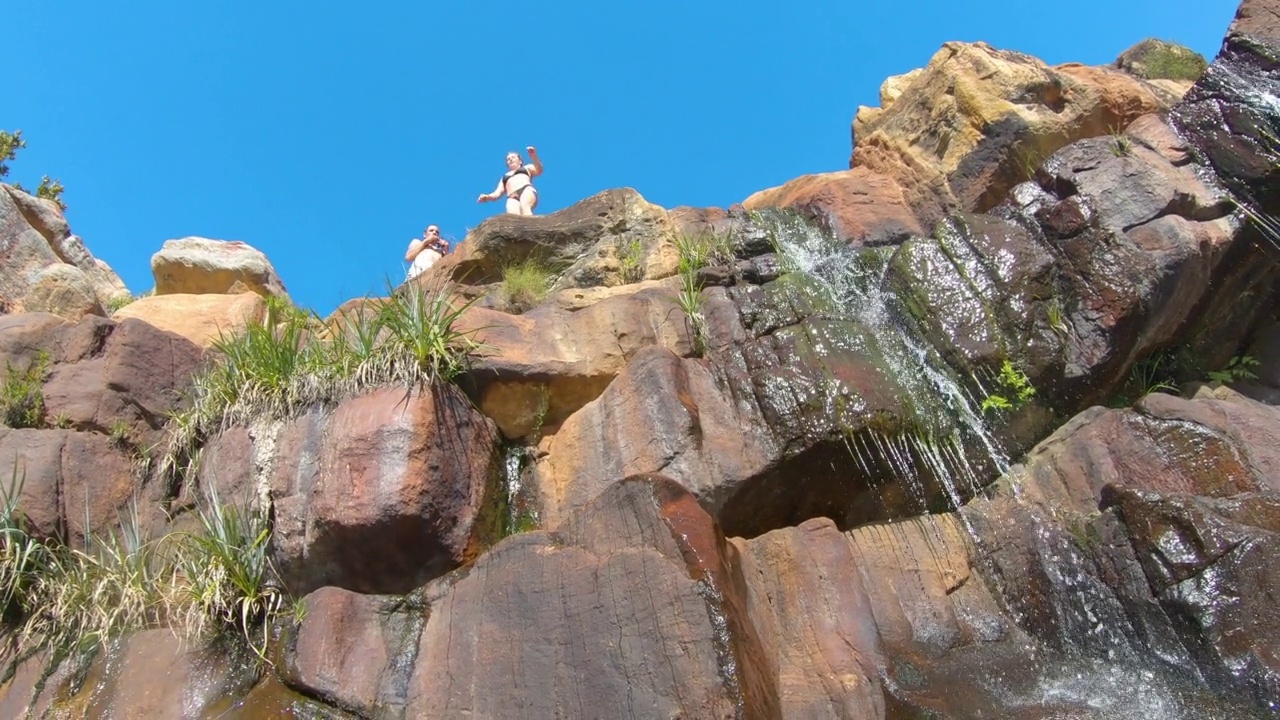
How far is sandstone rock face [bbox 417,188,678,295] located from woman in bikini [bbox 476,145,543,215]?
333 cm

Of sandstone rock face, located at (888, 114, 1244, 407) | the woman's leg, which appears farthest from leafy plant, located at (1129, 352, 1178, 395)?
the woman's leg

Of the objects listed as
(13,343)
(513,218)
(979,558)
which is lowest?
(979,558)

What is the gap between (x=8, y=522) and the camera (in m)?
6.52

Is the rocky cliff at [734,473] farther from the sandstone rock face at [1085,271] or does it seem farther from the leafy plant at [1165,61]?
the leafy plant at [1165,61]

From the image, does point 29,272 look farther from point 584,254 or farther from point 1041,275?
point 1041,275

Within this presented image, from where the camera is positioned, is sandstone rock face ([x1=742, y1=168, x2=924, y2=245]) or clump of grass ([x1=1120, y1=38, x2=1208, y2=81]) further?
clump of grass ([x1=1120, y1=38, x2=1208, y2=81])

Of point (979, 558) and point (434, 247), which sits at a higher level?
point (434, 247)

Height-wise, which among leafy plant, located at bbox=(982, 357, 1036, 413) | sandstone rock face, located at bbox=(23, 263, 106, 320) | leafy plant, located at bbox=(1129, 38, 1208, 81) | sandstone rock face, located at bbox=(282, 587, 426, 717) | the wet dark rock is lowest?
the wet dark rock

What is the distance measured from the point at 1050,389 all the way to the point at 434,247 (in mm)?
9575

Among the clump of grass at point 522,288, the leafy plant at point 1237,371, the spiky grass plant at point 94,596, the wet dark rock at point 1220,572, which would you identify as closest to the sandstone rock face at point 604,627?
the spiky grass plant at point 94,596

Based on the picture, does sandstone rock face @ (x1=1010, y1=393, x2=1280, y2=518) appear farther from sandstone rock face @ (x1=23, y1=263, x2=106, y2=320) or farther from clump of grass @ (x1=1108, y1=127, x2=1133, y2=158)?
sandstone rock face @ (x1=23, y1=263, x2=106, y2=320)

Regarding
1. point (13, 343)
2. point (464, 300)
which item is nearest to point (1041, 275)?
point (464, 300)

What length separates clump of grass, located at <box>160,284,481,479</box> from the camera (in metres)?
7.18

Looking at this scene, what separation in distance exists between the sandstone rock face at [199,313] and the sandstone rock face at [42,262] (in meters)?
1.01
